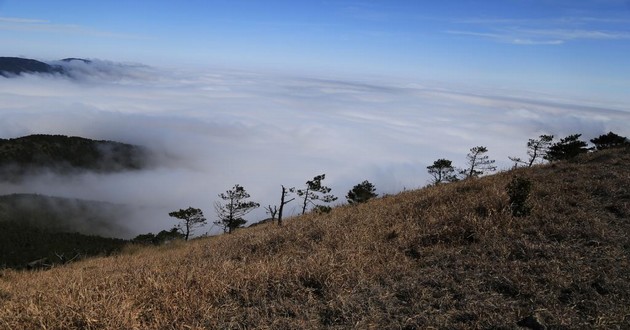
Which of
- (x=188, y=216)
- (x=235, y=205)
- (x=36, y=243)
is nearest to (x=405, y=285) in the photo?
(x=235, y=205)

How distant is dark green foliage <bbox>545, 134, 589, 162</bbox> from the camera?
2403 centimetres

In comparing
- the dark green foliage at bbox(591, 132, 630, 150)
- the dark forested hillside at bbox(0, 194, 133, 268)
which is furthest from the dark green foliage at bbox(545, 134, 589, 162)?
the dark forested hillside at bbox(0, 194, 133, 268)

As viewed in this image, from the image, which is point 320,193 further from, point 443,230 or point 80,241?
point 80,241

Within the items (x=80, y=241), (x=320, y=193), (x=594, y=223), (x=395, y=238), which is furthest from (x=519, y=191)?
(x=80, y=241)

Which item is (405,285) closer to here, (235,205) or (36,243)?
(235,205)

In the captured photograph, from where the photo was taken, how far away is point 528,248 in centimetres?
584

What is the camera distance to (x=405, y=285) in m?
5.00

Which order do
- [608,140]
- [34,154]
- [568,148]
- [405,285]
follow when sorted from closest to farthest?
1. [405,285]
2. [608,140]
3. [568,148]
4. [34,154]

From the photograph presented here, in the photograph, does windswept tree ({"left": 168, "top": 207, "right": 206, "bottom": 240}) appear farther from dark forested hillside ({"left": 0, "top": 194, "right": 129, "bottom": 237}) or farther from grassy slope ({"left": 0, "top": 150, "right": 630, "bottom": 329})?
dark forested hillside ({"left": 0, "top": 194, "right": 129, "bottom": 237})

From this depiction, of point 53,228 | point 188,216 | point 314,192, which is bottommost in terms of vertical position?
point 53,228

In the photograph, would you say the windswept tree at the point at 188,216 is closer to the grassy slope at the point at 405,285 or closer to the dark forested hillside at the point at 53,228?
the dark forested hillside at the point at 53,228

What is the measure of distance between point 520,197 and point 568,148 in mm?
22663

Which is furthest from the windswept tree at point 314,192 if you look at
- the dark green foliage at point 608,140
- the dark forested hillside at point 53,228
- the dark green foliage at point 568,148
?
the dark green foliage at point 608,140

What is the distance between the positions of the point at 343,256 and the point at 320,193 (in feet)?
113
